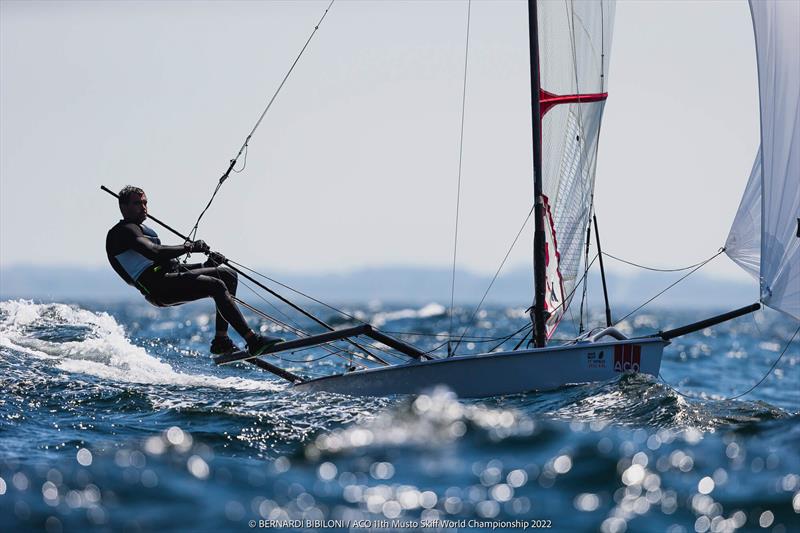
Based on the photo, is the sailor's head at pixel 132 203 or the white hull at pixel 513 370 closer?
the white hull at pixel 513 370

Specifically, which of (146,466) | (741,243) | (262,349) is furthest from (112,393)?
(741,243)

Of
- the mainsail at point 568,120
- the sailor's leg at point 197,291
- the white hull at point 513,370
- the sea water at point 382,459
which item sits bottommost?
the sea water at point 382,459

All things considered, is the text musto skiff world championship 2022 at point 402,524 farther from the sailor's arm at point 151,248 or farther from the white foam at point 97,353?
the white foam at point 97,353

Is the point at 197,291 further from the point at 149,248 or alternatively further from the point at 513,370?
the point at 513,370

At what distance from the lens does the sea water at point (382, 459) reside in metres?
5.13

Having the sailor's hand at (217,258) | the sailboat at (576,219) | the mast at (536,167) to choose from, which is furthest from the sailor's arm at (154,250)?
the mast at (536,167)

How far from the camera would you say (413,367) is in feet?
29.7

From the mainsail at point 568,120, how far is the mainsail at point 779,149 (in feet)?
7.70

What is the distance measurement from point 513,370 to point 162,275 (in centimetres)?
331

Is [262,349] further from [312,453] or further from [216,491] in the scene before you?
[216,491]

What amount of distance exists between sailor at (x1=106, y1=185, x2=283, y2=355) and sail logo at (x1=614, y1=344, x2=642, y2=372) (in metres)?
3.10

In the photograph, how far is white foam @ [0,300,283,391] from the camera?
10328 mm

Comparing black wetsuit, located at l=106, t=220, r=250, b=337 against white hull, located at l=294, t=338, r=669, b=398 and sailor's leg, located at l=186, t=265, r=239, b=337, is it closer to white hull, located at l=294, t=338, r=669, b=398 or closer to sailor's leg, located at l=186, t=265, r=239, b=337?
sailor's leg, located at l=186, t=265, r=239, b=337

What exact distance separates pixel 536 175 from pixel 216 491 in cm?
552
